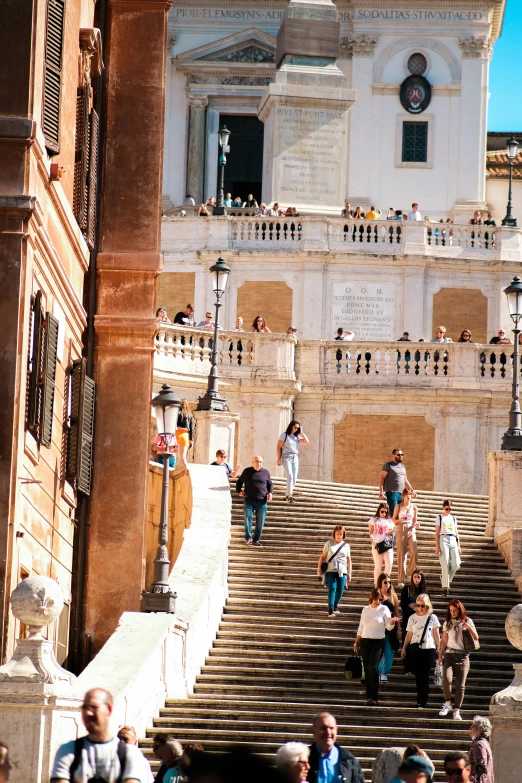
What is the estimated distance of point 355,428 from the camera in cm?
3753

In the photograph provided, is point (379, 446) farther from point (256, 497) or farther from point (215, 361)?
point (256, 497)

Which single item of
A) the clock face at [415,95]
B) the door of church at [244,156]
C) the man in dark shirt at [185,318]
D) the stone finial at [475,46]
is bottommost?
the man in dark shirt at [185,318]

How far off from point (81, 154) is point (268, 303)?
23.8 m

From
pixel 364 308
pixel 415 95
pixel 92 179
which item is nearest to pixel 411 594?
pixel 92 179

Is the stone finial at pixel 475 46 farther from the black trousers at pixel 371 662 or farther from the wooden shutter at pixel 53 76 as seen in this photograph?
the black trousers at pixel 371 662

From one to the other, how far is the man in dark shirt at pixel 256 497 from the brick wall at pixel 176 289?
20.8 m

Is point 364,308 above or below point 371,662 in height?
above

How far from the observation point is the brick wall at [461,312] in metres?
45.2

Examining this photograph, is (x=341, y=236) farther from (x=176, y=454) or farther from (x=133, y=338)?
(x=133, y=338)

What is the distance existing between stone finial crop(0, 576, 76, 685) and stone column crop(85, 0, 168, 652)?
697cm

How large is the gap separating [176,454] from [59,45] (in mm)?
9956

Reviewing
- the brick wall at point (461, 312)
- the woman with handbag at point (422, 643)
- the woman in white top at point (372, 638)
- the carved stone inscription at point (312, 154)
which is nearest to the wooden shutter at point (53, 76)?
the woman in white top at point (372, 638)

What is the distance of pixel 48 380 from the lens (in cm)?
1822

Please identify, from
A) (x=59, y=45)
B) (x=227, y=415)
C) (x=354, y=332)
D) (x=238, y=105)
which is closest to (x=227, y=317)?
(x=354, y=332)
